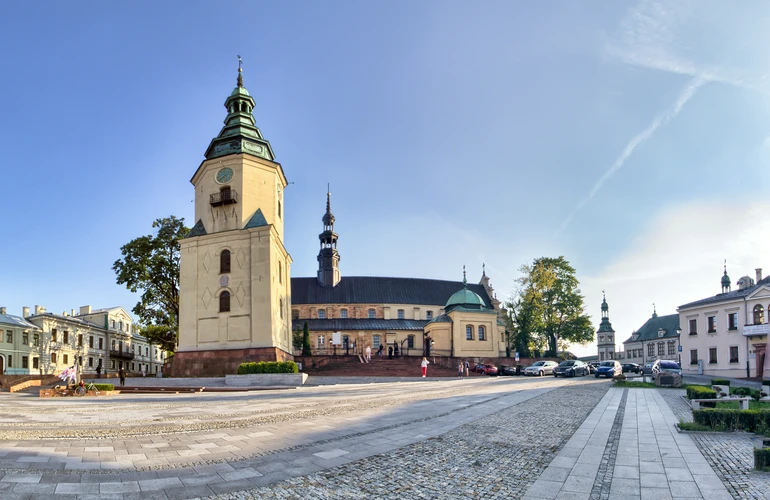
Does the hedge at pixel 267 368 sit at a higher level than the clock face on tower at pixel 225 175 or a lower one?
lower

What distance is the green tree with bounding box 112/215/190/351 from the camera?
42438 mm

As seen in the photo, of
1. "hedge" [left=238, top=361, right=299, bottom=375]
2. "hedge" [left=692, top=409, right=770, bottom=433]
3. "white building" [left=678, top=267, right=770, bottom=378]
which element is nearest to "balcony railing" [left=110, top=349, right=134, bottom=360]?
"hedge" [left=238, top=361, right=299, bottom=375]

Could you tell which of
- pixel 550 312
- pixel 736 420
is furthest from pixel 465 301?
pixel 736 420

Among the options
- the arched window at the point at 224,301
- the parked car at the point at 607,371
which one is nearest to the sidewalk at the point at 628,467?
the parked car at the point at 607,371

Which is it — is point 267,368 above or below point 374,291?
below

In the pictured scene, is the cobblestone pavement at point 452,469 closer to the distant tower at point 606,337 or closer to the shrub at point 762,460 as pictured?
the shrub at point 762,460

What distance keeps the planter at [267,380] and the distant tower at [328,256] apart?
1709 inches

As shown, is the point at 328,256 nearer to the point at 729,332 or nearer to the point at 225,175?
the point at 225,175

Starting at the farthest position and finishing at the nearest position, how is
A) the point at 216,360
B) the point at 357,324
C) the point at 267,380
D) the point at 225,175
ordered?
the point at 357,324, the point at 225,175, the point at 216,360, the point at 267,380

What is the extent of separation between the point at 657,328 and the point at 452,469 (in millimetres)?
103711

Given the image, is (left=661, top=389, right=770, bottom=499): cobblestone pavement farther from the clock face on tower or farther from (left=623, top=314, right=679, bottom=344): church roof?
(left=623, top=314, right=679, bottom=344): church roof

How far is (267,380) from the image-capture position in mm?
29938

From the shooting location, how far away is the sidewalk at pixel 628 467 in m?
6.78

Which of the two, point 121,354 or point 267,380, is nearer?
point 267,380
